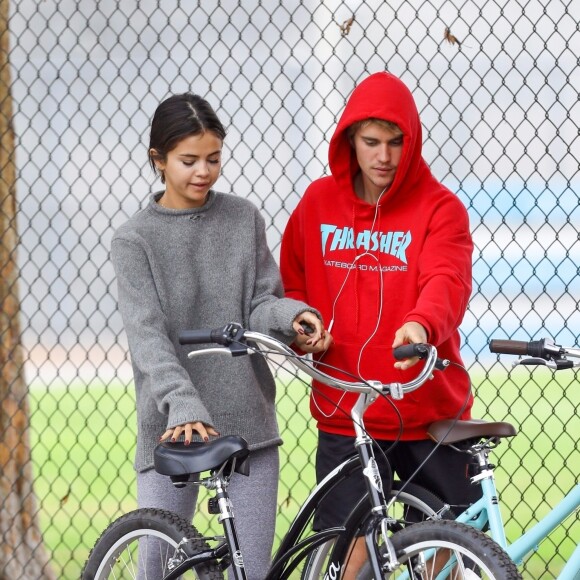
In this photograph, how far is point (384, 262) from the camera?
2.82m

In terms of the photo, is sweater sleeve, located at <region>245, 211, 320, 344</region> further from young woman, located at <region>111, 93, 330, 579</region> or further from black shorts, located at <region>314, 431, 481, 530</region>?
black shorts, located at <region>314, 431, 481, 530</region>

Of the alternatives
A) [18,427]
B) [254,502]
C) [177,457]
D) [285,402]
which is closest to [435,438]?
[254,502]

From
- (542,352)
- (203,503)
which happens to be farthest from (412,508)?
(203,503)

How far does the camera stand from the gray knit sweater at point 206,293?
2.70m

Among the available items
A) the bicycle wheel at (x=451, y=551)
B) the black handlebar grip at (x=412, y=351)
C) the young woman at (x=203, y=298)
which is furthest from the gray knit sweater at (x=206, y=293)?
the bicycle wheel at (x=451, y=551)

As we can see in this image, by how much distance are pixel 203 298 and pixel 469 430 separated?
701mm

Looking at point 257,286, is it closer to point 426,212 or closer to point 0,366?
point 426,212

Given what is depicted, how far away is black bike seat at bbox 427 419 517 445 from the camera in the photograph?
266cm

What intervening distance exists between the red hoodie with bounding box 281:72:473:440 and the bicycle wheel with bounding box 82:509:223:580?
51 centimetres

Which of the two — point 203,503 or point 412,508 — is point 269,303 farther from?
point 203,503

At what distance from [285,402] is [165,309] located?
26.4 feet

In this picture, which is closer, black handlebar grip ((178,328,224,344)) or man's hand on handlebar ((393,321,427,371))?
black handlebar grip ((178,328,224,344))

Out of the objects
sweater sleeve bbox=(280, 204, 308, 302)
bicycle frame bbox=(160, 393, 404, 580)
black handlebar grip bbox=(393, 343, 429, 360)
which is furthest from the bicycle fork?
sweater sleeve bbox=(280, 204, 308, 302)

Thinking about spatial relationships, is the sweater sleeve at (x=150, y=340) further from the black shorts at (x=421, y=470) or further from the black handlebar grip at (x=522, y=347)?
the black handlebar grip at (x=522, y=347)
